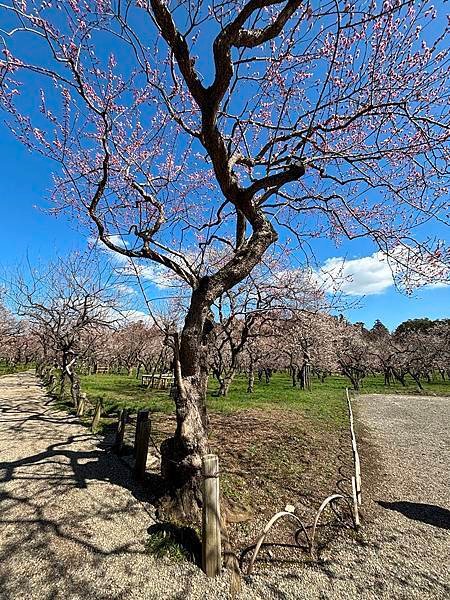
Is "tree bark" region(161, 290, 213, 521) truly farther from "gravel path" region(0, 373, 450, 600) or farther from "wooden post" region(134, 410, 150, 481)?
"wooden post" region(134, 410, 150, 481)

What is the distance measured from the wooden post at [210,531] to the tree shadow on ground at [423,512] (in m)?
3.47

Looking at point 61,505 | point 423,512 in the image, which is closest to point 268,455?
point 423,512

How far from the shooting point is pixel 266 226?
515 cm

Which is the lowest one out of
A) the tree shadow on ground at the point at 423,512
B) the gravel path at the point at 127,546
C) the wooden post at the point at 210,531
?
the tree shadow on ground at the point at 423,512

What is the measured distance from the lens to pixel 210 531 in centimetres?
325

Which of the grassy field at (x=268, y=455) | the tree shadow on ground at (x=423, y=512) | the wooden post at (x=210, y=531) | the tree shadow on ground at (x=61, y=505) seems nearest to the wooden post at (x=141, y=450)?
the tree shadow on ground at (x=61, y=505)

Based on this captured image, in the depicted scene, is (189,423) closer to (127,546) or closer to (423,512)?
(127,546)

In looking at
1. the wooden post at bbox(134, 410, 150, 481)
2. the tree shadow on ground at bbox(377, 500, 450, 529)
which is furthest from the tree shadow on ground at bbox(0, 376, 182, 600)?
the tree shadow on ground at bbox(377, 500, 450, 529)

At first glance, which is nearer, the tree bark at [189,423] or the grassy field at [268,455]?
the tree bark at [189,423]

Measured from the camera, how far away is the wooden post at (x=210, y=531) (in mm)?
3225

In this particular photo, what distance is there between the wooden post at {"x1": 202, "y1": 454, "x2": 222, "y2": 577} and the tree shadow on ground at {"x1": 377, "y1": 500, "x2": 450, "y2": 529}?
3.47 metres

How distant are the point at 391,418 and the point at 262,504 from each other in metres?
11.9

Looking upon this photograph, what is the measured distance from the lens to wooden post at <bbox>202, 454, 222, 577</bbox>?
322 centimetres

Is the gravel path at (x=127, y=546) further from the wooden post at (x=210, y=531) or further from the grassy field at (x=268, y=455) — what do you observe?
the grassy field at (x=268, y=455)
